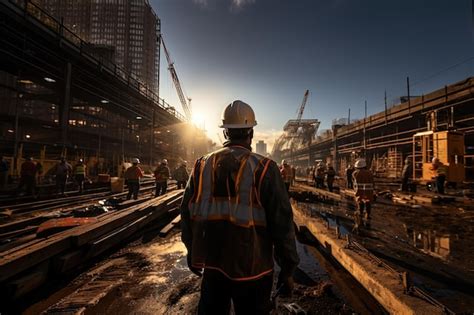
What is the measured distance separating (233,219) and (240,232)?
83 millimetres

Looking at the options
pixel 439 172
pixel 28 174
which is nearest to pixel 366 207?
pixel 439 172

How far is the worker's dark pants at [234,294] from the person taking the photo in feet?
4.57

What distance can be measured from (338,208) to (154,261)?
7.44 meters

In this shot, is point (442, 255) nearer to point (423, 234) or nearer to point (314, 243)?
point (423, 234)

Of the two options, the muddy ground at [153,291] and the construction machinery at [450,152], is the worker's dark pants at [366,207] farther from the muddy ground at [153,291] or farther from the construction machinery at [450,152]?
the construction machinery at [450,152]

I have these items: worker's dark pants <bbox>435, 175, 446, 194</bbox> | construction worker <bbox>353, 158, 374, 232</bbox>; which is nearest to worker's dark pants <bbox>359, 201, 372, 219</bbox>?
construction worker <bbox>353, 158, 374, 232</bbox>

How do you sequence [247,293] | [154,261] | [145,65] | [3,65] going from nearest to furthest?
1. [247,293]
2. [154,261]
3. [3,65]
4. [145,65]

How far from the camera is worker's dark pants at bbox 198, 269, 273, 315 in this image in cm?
139

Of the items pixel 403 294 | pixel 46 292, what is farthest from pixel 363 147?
pixel 46 292

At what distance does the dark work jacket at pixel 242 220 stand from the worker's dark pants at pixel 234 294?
0.06 meters

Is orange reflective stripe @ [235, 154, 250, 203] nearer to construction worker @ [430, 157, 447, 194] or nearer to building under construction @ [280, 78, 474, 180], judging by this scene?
construction worker @ [430, 157, 447, 194]

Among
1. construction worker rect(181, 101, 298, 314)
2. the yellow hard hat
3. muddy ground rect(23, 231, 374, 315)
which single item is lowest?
muddy ground rect(23, 231, 374, 315)

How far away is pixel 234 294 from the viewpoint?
4.62 ft

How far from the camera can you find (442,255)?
444 centimetres
